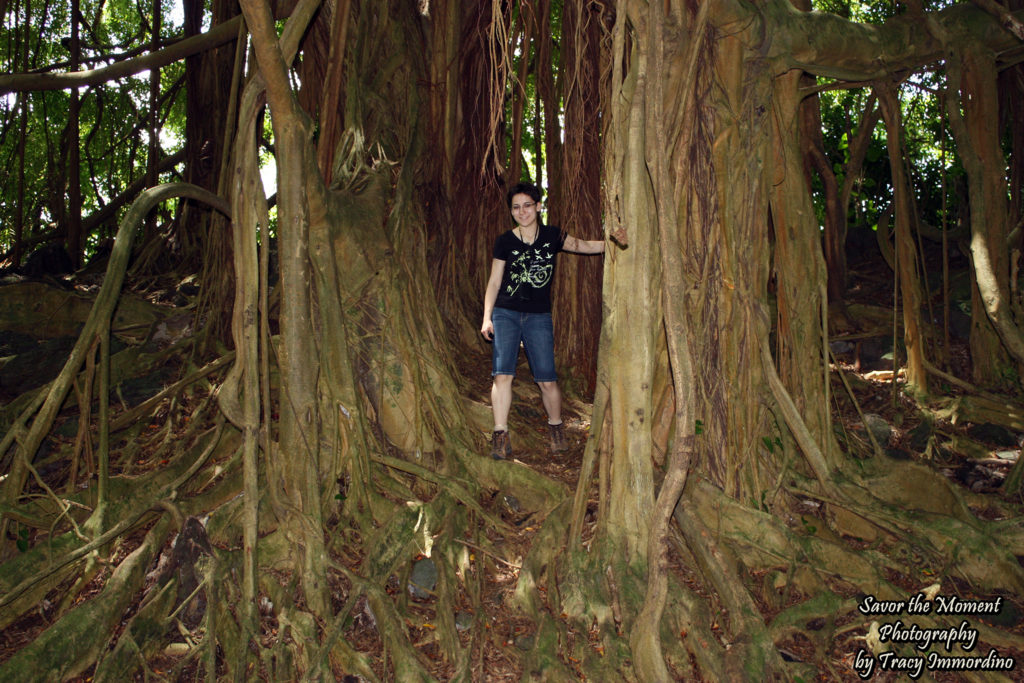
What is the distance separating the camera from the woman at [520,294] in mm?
3787

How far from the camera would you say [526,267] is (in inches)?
151

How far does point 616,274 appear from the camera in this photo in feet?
9.30

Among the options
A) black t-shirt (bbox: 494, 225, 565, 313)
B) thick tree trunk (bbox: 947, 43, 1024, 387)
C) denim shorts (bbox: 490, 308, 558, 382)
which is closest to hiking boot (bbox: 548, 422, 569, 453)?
denim shorts (bbox: 490, 308, 558, 382)

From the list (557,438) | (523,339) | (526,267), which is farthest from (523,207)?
(557,438)

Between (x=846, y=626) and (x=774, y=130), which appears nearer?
(x=846, y=626)

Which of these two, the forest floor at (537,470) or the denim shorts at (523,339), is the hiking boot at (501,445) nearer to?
the forest floor at (537,470)

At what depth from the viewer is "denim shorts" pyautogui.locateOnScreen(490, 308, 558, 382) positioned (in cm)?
387

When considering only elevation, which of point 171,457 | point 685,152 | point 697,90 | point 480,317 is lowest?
point 171,457

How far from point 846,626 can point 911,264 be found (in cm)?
264

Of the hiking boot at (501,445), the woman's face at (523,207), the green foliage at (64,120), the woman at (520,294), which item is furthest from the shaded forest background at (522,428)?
the green foliage at (64,120)

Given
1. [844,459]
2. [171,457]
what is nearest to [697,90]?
[844,459]

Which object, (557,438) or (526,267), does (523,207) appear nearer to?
(526,267)

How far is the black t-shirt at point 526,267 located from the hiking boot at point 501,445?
64 centimetres

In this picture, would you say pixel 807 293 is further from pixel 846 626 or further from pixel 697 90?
pixel 846 626
